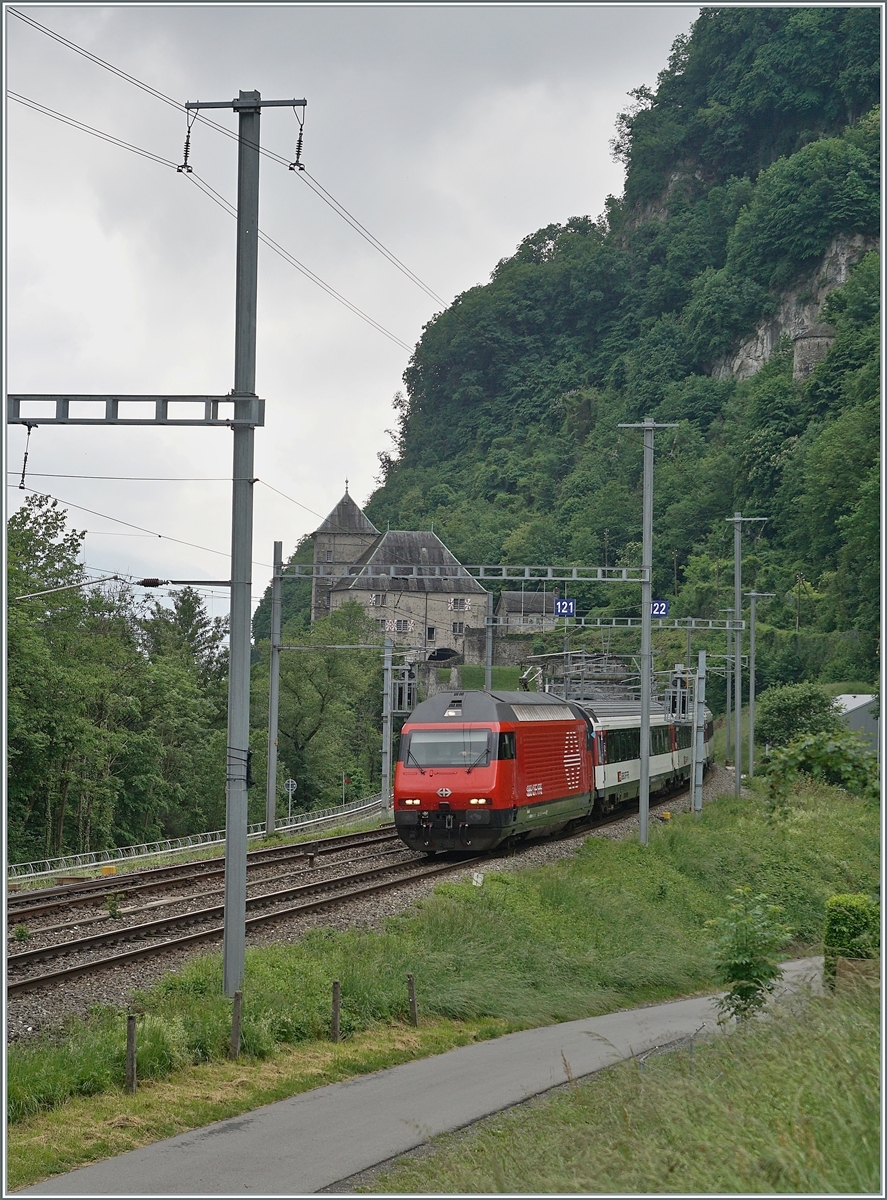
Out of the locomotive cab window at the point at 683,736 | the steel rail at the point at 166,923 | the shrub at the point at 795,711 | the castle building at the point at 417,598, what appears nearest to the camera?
the steel rail at the point at 166,923

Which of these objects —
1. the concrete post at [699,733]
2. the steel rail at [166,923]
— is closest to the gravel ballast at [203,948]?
the steel rail at [166,923]

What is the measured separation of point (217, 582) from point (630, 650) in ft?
225

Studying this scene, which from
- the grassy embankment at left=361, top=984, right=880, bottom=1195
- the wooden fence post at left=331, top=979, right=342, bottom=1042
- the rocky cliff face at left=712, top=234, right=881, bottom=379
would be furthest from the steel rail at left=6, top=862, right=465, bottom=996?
the rocky cliff face at left=712, top=234, right=881, bottom=379

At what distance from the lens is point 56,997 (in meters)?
15.4

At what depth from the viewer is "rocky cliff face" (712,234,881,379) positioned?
10244cm

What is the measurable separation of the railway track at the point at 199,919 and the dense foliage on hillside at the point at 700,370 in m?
38.8

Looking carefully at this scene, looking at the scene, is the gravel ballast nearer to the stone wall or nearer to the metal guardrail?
the metal guardrail

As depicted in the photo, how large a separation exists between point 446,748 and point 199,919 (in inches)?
291

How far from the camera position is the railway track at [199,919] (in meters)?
16.8

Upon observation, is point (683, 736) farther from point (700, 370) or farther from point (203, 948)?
point (700, 370)

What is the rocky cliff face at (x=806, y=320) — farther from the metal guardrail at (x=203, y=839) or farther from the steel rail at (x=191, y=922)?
the steel rail at (x=191, y=922)

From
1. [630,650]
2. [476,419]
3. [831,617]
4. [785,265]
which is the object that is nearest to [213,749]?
[630,650]

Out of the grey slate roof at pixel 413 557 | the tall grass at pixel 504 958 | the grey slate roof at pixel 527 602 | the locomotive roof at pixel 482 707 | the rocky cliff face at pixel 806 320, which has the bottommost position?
the tall grass at pixel 504 958

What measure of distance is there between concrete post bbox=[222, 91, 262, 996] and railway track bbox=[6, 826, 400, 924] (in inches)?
237
